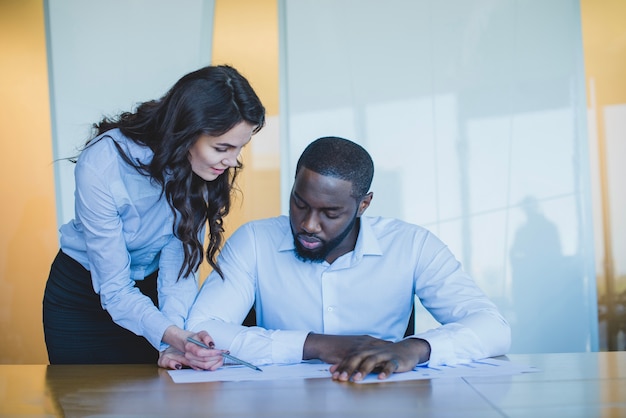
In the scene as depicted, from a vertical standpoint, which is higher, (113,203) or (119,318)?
(113,203)

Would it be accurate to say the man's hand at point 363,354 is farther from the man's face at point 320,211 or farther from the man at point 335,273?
the man's face at point 320,211

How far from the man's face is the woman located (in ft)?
0.74

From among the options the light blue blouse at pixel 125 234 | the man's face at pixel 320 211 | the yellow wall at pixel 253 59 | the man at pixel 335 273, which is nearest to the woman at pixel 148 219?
the light blue blouse at pixel 125 234

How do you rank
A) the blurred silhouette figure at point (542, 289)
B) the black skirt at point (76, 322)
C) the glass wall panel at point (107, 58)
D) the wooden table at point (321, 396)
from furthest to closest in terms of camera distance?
the glass wall panel at point (107, 58), the blurred silhouette figure at point (542, 289), the black skirt at point (76, 322), the wooden table at point (321, 396)

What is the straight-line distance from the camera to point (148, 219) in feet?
7.59

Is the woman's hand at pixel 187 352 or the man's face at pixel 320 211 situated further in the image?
the man's face at pixel 320 211

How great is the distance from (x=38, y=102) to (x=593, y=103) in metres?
3.14

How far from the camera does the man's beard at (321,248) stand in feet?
7.60

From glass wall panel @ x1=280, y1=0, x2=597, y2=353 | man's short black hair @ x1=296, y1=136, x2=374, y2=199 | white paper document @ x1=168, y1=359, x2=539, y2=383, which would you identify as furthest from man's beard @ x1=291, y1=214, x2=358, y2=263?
glass wall panel @ x1=280, y1=0, x2=597, y2=353

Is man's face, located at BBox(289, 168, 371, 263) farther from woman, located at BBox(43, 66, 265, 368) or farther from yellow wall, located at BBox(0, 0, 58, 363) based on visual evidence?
yellow wall, located at BBox(0, 0, 58, 363)

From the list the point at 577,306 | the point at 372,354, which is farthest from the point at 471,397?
the point at 577,306

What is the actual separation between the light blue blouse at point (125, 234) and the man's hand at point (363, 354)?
0.42 metres

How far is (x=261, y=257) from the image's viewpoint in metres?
2.46

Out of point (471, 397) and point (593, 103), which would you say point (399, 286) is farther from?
point (593, 103)
